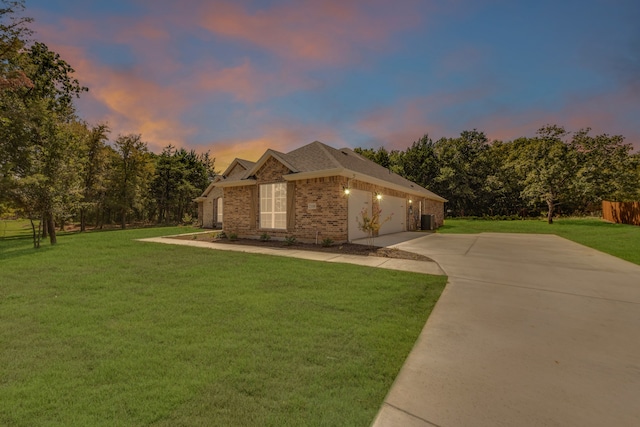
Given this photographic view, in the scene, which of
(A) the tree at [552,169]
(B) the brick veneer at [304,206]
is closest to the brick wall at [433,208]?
(A) the tree at [552,169]

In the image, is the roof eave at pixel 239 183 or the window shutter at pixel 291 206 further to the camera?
the roof eave at pixel 239 183

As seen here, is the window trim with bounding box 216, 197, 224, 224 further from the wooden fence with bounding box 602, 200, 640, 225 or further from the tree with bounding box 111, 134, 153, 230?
the wooden fence with bounding box 602, 200, 640, 225

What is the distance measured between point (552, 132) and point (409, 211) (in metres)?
21.2

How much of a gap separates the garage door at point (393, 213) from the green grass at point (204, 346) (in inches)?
383

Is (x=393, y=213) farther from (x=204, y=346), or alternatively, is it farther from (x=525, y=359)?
(x=204, y=346)

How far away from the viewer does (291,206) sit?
485 inches

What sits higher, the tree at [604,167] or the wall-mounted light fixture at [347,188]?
the tree at [604,167]

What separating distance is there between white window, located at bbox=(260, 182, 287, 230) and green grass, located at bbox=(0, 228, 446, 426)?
6862 mm

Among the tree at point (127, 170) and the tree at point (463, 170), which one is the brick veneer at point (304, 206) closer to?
the tree at point (127, 170)

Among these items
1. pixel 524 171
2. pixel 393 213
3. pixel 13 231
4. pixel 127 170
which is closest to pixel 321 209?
pixel 393 213

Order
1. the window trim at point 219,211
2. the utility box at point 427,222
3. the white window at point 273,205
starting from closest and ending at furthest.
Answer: the white window at point 273,205
the utility box at point 427,222
the window trim at point 219,211

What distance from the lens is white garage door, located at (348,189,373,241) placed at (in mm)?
11709

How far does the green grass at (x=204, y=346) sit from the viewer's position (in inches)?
78.7

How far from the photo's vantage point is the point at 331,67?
1152cm
